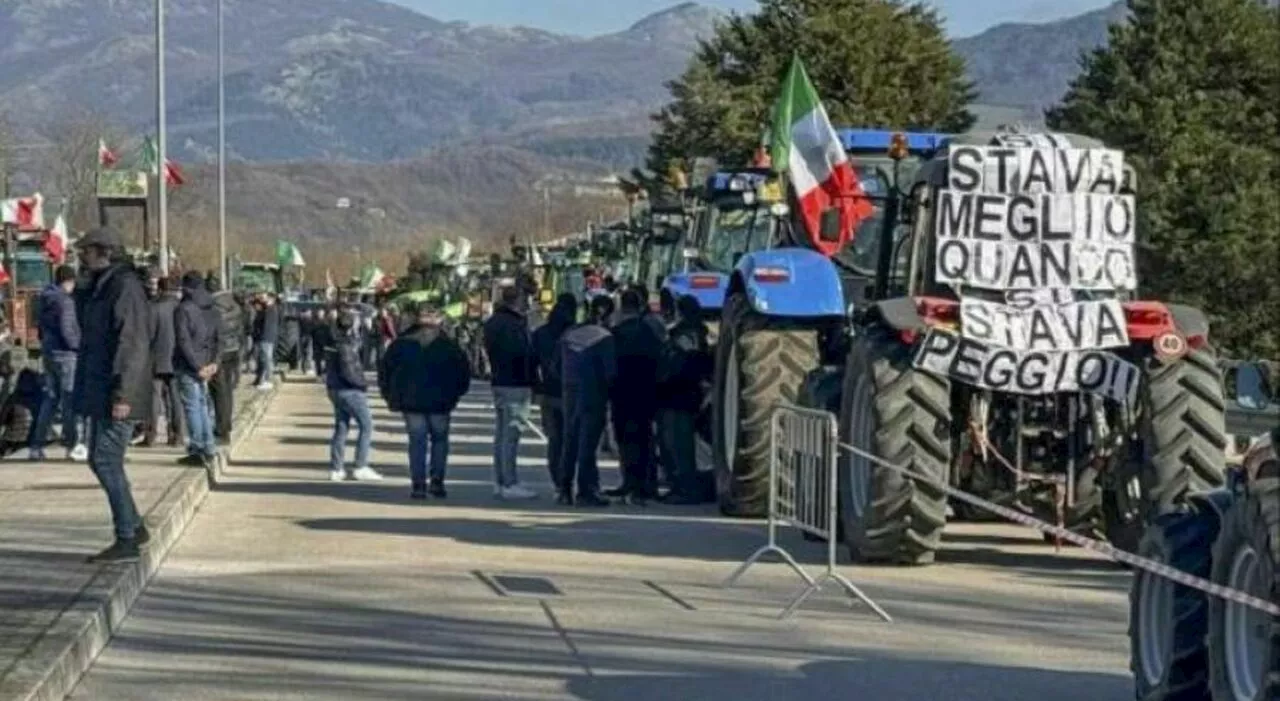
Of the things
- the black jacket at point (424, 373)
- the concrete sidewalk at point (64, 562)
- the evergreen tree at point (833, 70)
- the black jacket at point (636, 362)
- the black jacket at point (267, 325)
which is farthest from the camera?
the evergreen tree at point (833, 70)

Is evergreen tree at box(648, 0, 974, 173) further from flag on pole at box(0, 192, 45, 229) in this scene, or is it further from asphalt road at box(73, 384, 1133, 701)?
asphalt road at box(73, 384, 1133, 701)

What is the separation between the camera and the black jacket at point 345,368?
2488cm

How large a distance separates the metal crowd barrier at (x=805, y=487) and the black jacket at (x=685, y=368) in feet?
16.2

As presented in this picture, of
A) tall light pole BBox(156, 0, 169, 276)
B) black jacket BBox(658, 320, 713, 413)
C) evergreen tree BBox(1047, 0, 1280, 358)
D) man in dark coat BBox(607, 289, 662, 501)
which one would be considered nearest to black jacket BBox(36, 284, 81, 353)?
man in dark coat BBox(607, 289, 662, 501)

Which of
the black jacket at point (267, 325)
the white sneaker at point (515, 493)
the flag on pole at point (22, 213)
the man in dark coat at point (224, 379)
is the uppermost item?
the flag on pole at point (22, 213)

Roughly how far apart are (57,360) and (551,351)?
15.6 feet

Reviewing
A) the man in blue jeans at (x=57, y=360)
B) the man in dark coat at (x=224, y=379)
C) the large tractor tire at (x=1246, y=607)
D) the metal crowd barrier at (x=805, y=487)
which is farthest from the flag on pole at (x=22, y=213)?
the large tractor tire at (x=1246, y=607)

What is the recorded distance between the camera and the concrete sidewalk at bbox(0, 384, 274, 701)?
40.4 ft

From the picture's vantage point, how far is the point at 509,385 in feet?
76.6

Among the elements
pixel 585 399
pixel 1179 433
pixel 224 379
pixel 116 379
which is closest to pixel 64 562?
pixel 116 379

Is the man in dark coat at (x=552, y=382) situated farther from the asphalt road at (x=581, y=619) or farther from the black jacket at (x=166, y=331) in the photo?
the black jacket at (x=166, y=331)

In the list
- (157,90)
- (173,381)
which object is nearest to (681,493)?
(173,381)

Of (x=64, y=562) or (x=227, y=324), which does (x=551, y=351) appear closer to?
(x=227, y=324)

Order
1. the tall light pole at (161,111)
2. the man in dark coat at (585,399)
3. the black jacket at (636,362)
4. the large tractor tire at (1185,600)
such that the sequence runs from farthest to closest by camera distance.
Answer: the tall light pole at (161,111), the black jacket at (636,362), the man in dark coat at (585,399), the large tractor tire at (1185,600)
